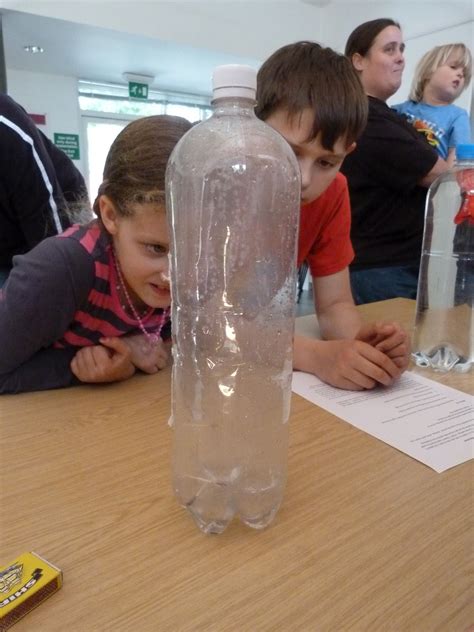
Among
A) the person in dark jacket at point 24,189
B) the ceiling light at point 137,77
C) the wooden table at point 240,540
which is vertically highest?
the ceiling light at point 137,77

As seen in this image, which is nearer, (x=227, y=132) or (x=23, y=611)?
(x=23, y=611)

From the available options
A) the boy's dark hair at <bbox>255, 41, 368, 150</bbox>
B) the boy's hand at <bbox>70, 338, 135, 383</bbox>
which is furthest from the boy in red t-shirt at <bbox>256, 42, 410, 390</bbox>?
the boy's hand at <bbox>70, 338, 135, 383</bbox>

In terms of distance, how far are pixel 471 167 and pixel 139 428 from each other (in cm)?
76

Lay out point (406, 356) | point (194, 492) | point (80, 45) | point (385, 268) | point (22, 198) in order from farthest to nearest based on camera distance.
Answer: point (80, 45), point (385, 268), point (22, 198), point (406, 356), point (194, 492)

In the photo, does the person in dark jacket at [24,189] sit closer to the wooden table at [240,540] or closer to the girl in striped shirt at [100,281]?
the girl in striped shirt at [100,281]

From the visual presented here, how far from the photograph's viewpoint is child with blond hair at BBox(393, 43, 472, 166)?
1.81 meters

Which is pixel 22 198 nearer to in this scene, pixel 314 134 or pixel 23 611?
pixel 314 134

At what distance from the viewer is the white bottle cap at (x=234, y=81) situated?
1.28 ft

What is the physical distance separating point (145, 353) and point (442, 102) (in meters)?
1.67

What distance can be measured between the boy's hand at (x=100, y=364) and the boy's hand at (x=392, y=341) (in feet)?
1.25

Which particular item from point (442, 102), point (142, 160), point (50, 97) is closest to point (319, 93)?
point (142, 160)

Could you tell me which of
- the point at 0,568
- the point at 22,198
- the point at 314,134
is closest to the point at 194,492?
the point at 0,568

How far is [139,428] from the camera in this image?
2.00 ft

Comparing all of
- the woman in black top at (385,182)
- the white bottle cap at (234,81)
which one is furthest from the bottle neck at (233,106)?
the woman in black top at (385,182)
